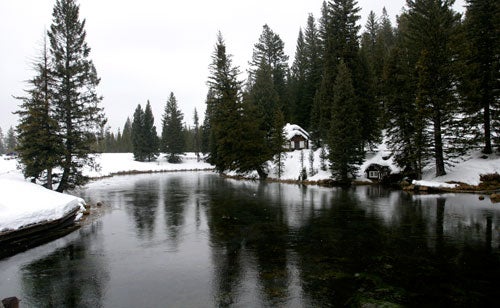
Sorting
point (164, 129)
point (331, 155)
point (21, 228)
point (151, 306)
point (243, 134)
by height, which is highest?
point (164, 129)

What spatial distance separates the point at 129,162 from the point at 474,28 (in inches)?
2986

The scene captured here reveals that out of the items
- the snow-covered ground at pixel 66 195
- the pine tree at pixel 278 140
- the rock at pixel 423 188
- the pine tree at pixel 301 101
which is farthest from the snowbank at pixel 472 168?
the pine tree at pixel 301 101

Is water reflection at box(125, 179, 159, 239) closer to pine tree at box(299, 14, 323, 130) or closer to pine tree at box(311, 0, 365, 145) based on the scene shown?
pine tree at box(311, 0, 365, 145)

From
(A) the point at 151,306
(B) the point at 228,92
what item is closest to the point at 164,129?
(B) the point at 228,92

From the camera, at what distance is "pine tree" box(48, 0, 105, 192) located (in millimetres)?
27453

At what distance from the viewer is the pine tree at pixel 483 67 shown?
2977cm

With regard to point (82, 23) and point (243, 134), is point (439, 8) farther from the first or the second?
point (82, 23)

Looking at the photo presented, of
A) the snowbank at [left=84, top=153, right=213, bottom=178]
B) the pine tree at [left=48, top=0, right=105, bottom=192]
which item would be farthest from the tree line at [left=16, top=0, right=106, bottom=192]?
the snowbank at [left=84, top=153, right=213, bottom=178]

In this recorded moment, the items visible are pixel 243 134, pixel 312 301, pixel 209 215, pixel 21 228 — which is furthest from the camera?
pixel 243 134

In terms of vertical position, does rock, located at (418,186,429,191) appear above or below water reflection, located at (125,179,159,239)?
above

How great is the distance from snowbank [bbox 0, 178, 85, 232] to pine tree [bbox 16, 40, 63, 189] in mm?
5762

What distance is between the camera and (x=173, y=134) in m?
87.3

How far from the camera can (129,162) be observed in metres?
81.9

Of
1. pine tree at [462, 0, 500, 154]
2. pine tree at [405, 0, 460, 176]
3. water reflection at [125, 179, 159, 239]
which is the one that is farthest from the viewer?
pine tree at [405, 0, 460, 176]
